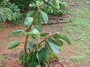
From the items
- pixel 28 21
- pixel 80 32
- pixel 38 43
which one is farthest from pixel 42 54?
pixel 80 32

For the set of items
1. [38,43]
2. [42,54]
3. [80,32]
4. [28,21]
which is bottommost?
[80,32]

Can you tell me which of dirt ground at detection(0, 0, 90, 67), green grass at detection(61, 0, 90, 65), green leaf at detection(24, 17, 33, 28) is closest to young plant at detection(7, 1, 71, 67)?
green leaf at detection(24, 17, 33, 28)

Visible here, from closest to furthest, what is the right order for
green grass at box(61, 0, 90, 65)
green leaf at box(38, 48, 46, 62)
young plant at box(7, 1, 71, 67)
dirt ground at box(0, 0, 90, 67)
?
young plant at box(7, 1, 71, 67), green leaf at box(38, 48, 46, 62), dirt ground at box(0, 0, 90, 67), green grass at box(61, 0, 90, 65)

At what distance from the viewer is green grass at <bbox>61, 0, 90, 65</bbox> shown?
3.95 m

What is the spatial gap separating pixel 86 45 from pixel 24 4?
6.02ft

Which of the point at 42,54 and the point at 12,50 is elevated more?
the point at 42,54

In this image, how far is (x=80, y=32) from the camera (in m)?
4.79

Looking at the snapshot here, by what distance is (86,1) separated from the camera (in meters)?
6.33

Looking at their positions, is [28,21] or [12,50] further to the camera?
[12,50]

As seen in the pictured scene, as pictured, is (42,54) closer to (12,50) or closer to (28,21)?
(28,21)

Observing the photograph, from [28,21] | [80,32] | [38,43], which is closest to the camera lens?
[28,21]

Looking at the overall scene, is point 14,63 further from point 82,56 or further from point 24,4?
point 24,4

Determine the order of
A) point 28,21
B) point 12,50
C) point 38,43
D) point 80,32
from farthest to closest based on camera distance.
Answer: point 80,32 < point 12,50 < point 38,43 < point 28,21

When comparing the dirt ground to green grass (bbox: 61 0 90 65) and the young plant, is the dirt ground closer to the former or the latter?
green grass (bbox: 61 0 90 65)
